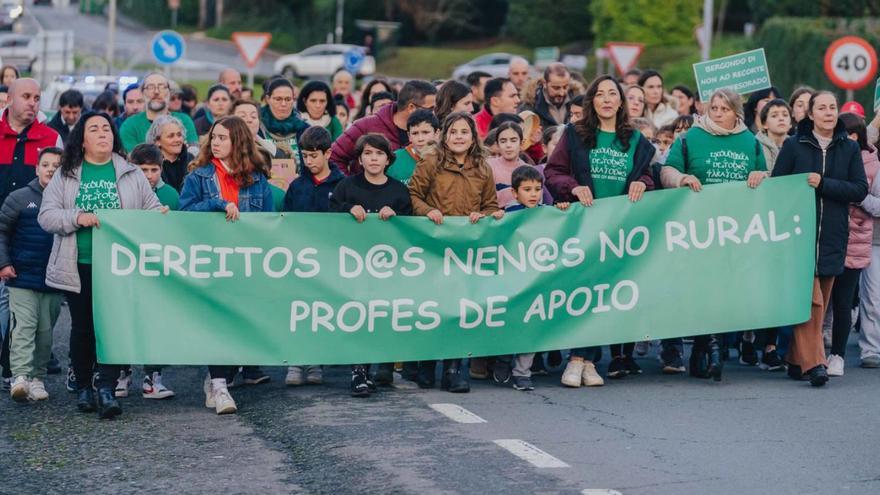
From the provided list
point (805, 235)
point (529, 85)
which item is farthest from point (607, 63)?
point (805, 235)

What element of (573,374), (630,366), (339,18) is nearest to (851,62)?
(630,366)

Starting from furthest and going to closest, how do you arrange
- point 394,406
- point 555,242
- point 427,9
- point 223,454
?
point 427,9 < point 555,242 < point 394,406 < point 223,454

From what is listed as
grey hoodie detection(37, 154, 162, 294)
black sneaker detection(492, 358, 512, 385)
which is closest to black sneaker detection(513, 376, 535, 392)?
black sneaker detection(492, 358, 512, 385)

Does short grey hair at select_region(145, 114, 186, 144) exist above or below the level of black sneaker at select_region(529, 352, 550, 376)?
Answer: above

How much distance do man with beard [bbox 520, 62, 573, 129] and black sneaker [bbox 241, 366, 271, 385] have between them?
4540mm

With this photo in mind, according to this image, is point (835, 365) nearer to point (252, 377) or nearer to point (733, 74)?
point (733, 74)

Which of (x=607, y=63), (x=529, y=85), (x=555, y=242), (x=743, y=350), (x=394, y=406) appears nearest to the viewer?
(x=394, y=406)

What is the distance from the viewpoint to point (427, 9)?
3255 inches

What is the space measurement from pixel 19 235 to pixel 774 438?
486 centimetres

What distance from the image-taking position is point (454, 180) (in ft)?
37.3

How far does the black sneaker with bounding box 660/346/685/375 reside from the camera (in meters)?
12.3

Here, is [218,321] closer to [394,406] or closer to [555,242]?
[394,406]

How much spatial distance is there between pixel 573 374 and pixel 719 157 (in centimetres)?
181

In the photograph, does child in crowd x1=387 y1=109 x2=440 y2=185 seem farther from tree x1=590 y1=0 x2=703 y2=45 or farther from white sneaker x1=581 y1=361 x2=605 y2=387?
tree x1=590 y1=0 x2=703 y2=45
